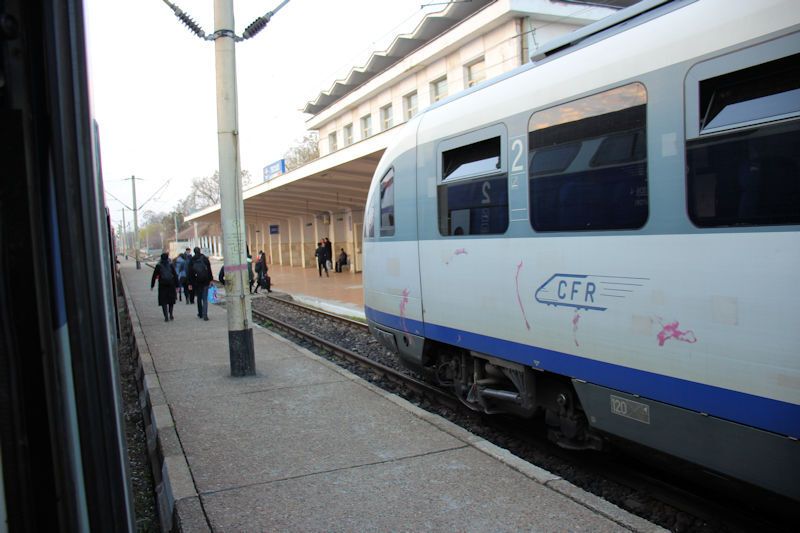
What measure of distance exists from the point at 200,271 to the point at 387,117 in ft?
56.7

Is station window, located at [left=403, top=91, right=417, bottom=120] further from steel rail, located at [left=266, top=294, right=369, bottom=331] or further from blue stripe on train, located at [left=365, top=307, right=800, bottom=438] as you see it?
blue stripe on train, located at [left=365, top=307, right=800, bottom=438]

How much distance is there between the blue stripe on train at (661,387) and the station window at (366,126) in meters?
27.4

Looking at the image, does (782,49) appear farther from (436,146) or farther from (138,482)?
(138,482)

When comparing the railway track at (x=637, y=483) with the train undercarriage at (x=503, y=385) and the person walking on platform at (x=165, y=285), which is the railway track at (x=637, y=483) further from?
the person walking on platform at (x=165, y=285)

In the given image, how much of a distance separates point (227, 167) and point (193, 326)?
6.78 metres

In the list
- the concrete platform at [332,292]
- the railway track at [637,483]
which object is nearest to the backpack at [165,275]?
the concrete platform at [332,292]

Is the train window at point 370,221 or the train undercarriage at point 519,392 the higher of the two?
the train window at point 370,221

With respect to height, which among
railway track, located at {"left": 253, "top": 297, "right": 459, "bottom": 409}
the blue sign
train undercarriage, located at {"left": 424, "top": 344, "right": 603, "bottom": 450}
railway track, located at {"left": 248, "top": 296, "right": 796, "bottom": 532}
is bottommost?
railway track, located at {"left": 248, "top": 296, "right": 796, "bottom": 532}

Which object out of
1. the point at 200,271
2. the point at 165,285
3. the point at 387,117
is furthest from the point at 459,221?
the point at 387,117

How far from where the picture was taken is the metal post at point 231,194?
764cm

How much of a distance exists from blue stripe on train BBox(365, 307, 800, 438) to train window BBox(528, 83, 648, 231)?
0.96 meters

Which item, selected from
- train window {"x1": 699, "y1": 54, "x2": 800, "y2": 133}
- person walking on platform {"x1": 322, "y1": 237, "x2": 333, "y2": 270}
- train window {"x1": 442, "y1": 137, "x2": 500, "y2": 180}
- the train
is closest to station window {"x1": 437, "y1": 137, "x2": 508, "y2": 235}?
train window {"x1": 442, "y1": 137, "x2": 500, "y2": 180}

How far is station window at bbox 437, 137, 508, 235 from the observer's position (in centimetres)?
496

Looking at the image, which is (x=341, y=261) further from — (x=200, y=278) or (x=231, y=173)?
(x=231, y=173)
